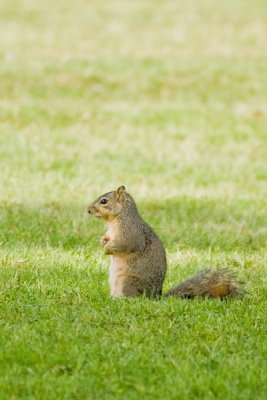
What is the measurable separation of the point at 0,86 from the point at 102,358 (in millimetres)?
12113

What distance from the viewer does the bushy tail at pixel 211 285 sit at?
19.9 ft

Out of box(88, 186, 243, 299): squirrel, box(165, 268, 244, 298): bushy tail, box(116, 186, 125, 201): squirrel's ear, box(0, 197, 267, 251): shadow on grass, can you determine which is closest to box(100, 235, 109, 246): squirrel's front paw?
box(88, 186, 243, 299): squirrel

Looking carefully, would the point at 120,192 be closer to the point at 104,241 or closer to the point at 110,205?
the point at 110,205

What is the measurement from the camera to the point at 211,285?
6109 mm

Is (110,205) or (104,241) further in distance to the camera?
(110,205)

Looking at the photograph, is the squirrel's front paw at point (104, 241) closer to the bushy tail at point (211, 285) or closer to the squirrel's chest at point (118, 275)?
the squirrel's chest at point (118, 275)

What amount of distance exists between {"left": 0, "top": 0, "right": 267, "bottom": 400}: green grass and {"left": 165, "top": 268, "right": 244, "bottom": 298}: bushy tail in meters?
0.13

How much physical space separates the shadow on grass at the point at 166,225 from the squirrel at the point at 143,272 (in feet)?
6.00

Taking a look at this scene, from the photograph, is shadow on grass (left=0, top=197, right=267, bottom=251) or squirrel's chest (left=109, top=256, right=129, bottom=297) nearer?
squirrel's chest (left=109, top=256, right=129, bottom=297)

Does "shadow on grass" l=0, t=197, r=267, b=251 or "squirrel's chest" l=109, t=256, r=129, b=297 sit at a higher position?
"shadow on grass" l=0, t=197, r=267, b=251

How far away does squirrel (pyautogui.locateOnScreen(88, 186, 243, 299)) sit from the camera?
20.0 ft

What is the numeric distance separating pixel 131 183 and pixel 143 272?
5.33 meters

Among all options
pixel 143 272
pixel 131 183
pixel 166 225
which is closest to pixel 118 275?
pixel 143 272

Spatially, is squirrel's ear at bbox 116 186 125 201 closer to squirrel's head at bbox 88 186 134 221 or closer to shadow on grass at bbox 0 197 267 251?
squirrel's head at bbox 88 186 134 221
